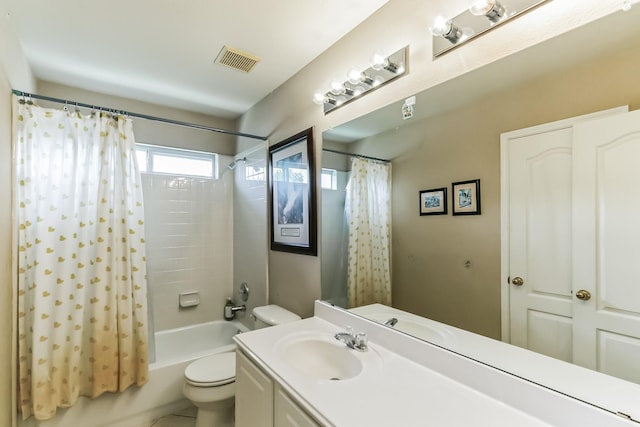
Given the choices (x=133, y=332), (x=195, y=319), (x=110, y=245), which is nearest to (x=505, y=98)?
(x=110, y=245)

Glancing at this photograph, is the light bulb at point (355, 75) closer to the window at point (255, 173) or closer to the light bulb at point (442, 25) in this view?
the light bulb at point (442, 25)

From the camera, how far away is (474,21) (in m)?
1.10

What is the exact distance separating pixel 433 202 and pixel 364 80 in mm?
756

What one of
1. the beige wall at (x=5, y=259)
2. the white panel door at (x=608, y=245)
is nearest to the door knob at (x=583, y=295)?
the white panel door at (x=608, y=245)

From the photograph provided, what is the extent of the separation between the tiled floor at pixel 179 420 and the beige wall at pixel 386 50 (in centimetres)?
99

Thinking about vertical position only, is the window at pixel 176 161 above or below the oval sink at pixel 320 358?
above

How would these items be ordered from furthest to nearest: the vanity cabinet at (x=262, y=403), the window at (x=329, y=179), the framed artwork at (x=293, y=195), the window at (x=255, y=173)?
→ the window at (x=255, y=173) → the framed artwork at (x=293, y=195) → the window at (x=329, y=179) → the vanity cabinet at (x=262, y=403)

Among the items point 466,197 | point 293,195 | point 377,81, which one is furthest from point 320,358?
point 377,81

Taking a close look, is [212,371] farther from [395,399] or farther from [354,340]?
[395,399]

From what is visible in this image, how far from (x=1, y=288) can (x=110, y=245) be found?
54 centimetres

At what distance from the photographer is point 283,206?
7.38ft

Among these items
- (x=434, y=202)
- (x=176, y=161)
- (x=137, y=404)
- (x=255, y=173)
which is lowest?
(x=137, y=404)

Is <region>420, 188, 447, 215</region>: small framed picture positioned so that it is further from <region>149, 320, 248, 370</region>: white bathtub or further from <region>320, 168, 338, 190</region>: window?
Result: <region>149, 320, 248, 370</region>: white bathtub

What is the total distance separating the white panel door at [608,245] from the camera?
0.75 metres
